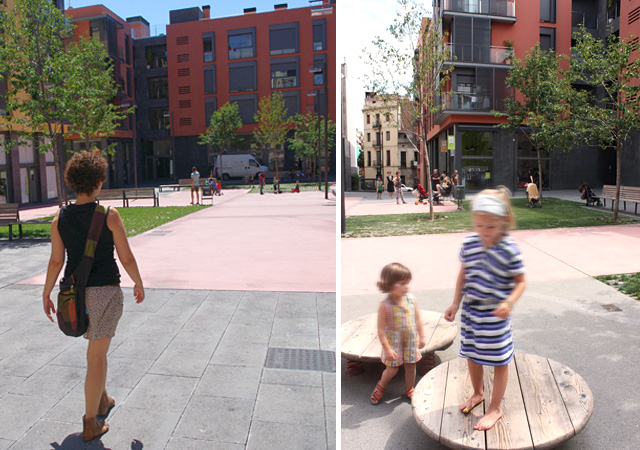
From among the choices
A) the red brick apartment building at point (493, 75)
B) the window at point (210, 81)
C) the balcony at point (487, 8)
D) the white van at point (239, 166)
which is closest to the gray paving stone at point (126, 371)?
the red brick apartment building at point (493, 75)

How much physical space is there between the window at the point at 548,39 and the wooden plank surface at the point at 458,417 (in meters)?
29.9

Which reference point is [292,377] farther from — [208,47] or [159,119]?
[159,119]

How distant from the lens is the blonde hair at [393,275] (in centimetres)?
313

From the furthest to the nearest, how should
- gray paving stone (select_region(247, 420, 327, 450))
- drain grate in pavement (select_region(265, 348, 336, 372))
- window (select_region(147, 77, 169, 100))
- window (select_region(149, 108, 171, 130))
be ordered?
window (select_region(149, 108, 171, 130)) < window (select_region(147, 77, 169, 100)) < drain grate in pavement (select_region(265, 348, 336, 372)) < gray paving stone (select_region(247, 420, 327, 450))

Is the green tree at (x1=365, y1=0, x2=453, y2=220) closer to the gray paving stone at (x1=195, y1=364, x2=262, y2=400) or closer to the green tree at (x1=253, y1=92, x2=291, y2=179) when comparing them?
the gray paving stone at (x1=195, y1=364, x2=262, y2=400)

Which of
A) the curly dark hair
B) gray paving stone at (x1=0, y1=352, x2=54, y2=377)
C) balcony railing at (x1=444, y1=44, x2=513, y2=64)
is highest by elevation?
balcony railing at (x1=444, y1=44, x2=513, y2=64)

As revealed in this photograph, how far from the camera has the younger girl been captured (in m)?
3.17

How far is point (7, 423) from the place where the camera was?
330 cm

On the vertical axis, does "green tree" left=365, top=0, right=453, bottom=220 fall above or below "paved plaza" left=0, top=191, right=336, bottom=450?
above

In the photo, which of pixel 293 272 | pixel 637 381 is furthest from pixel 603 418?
pixel 293 272

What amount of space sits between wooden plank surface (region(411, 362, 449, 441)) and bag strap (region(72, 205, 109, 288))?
1.87 meters

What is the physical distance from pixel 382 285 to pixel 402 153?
6875cm

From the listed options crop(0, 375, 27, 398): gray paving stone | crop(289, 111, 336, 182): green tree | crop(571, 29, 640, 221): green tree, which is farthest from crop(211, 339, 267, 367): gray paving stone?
crop(289, 111, 336, 182): green tree

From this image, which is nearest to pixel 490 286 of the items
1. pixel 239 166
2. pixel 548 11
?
pixel 548 11
